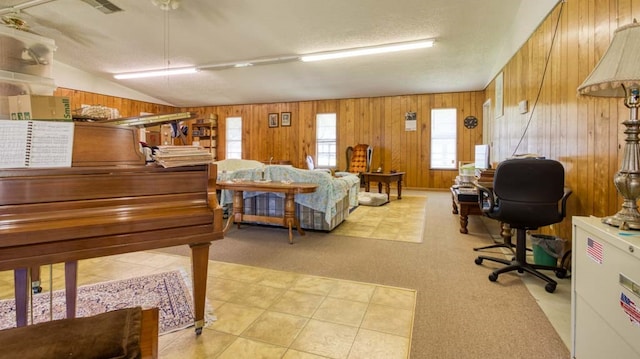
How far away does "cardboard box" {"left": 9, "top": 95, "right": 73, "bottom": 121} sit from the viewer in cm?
157

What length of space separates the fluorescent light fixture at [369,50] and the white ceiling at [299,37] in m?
0.14

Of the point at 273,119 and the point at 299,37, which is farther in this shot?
the point at 273,119

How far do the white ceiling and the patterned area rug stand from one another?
3.68m

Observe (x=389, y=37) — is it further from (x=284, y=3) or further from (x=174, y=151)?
(x=174, y=151)

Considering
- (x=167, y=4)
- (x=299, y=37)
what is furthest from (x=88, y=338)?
(x=299, y=37)

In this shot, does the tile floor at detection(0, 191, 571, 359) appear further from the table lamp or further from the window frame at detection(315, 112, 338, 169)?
the window frame at detection(315, 112, 338, 169)

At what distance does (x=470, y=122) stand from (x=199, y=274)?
24.4 ft

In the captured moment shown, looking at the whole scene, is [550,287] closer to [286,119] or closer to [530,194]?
[530,194]

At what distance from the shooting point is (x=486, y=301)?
1.92m

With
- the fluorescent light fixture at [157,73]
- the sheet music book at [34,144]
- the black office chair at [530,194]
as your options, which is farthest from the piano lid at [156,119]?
the fluorescent light fixture at [157,73]

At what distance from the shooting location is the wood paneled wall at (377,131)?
753 centimetres

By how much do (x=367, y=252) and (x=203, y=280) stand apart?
1.72 meters

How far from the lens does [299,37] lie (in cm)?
507

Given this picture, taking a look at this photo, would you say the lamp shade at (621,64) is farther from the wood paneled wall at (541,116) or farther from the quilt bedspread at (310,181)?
the quilt bedspread at (310,181)
